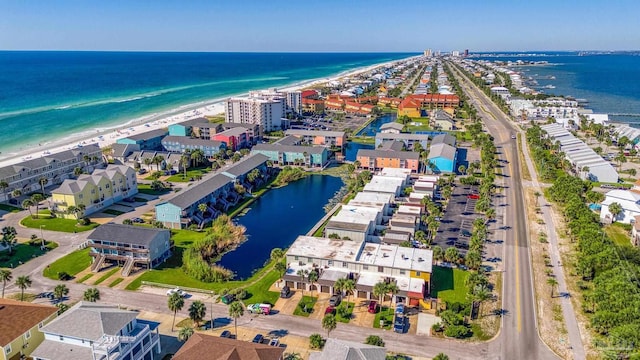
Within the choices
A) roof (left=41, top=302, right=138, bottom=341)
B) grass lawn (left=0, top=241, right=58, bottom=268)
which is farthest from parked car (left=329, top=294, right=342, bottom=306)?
grass lawn (left=0, top=241, right=58, bottom=268)

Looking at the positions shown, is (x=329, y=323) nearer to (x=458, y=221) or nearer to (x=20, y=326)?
(x=20, y=326)

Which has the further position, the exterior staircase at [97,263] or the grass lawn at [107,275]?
the exterior staircase at [97,263]

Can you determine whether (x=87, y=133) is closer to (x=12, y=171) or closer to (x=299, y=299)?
(x=12, y=171)

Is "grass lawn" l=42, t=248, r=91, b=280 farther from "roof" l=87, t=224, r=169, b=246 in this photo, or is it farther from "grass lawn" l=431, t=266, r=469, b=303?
"grass lawn" l=431, t=266, r=469, b=303

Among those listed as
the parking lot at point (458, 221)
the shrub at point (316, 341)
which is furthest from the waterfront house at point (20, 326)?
the parking lot at point (458, 221)

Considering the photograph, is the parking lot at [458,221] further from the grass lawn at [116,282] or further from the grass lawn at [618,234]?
the grass lawn at [116,282]
